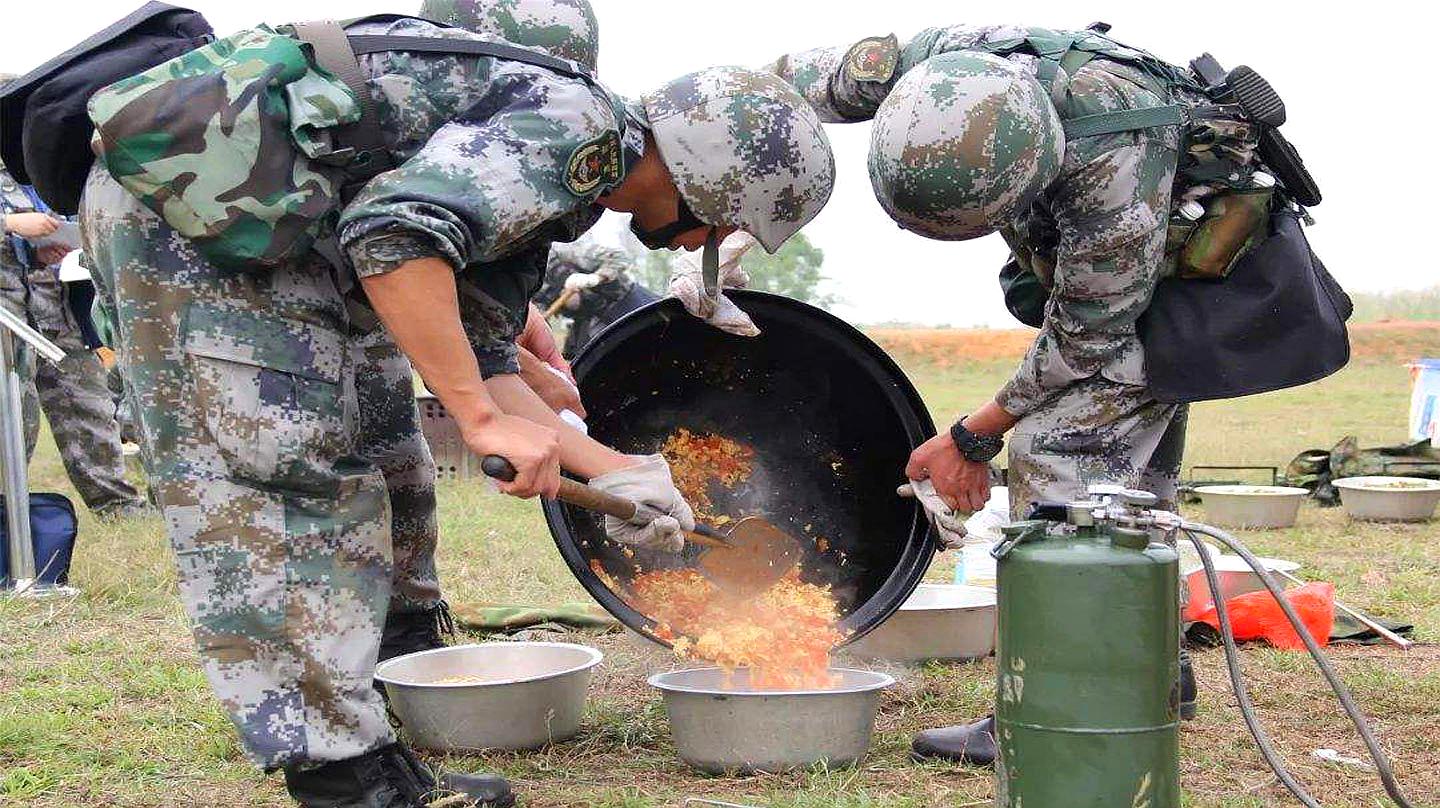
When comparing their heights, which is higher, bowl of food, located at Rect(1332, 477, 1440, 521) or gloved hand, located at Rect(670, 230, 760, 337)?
gloved hand, located at Rect(670, 230, 760, 337)

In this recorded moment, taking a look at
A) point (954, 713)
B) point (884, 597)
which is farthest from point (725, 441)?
point (954, 713)

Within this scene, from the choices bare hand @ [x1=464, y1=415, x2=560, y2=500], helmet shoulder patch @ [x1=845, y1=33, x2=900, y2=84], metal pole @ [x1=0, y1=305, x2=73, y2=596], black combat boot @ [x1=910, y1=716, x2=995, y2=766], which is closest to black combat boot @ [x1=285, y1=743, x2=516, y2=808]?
bare hand @ [x1=464, y1=415, x2=560, y2=500]

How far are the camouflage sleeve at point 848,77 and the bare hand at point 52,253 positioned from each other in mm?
4253

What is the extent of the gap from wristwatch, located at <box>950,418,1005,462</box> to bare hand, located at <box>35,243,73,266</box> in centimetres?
472

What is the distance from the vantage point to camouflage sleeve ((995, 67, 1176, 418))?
9.96ft

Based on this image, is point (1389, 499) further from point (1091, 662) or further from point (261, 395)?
point (261, 395)

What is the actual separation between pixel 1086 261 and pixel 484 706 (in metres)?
1.69

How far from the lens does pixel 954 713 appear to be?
12.2 feet

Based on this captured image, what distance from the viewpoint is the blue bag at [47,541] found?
5.38 meters

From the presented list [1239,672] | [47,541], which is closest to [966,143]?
[1239,672]

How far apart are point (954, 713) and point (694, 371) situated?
3.84 ft

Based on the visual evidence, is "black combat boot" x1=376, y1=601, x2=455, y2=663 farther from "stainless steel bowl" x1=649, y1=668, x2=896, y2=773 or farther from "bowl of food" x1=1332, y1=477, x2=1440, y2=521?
"bowl of food" x1=1332, y1=477, x2=1440, y2=521

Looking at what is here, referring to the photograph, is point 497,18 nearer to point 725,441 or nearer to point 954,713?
point 725,441

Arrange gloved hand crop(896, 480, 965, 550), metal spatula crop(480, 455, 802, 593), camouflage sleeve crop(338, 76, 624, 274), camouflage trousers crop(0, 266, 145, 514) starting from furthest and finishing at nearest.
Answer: camouflage trousers crop(0, 266, 145, 514)
metal spatula crop(480, 455, 802, 593)
gloved hand crop(896, 480, 965, 550)
camouflage sleeve crop(338, 76, 624, 274)
